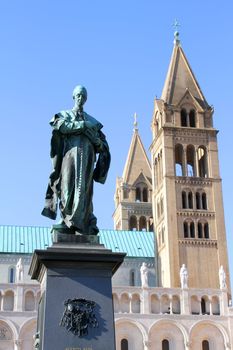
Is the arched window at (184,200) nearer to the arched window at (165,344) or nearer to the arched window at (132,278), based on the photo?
the arched window at (132,278)

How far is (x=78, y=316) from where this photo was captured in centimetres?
967

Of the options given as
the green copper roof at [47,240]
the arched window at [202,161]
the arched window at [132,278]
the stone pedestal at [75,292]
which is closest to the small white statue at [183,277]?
the arched window at [132,278]

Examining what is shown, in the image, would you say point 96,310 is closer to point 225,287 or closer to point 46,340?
point 46,340

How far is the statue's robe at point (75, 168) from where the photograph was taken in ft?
34.7

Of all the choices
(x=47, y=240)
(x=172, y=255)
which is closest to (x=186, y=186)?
(x=172, y=255)

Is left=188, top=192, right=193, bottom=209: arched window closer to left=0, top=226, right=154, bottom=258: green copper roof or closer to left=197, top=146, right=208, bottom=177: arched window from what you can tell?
left=197, top=146, right=208, bottom=177: arched window

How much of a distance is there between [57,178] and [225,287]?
191 feet

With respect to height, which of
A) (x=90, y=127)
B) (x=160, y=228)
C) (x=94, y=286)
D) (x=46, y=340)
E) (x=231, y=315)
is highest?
(x=160, y=228)

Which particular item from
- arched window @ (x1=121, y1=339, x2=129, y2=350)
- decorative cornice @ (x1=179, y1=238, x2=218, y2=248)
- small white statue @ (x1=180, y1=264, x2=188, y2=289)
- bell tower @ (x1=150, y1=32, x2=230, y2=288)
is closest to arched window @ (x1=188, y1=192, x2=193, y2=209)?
bell tower @ (x1=150, y1=32, x2=230, y2=288)

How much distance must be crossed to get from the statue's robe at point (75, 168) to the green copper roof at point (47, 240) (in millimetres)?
65631

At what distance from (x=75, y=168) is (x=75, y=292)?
6.77 ft

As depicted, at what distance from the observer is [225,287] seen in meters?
66.6

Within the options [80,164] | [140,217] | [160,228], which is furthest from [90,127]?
[140,217]

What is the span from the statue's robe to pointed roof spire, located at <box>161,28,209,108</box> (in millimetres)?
71382
